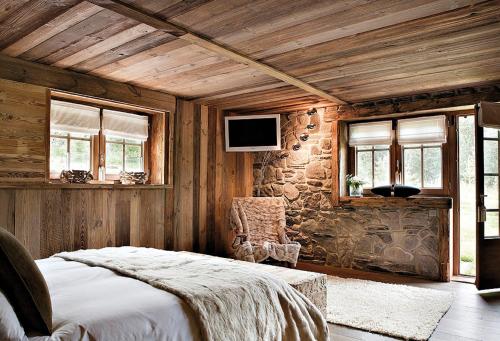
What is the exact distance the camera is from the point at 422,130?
487cm

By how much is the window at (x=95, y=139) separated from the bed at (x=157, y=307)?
1.73 metres

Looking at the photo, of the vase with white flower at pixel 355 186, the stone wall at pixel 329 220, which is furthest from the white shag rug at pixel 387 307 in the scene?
the vase with white flower at pixel 355 186

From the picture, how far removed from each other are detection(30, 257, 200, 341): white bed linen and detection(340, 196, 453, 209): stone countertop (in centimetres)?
360

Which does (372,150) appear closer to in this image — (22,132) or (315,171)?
(315,171)

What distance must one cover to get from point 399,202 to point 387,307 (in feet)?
5.34

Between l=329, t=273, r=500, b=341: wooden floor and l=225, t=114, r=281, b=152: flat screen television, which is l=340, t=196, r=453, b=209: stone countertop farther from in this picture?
l=225, t=114, r=281, b=152: flat screen television

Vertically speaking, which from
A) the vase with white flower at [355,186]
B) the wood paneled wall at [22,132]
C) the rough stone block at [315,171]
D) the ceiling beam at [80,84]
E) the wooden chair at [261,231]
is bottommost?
the wooden chair at [261,231]

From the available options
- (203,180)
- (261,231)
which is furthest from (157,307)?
(203,180)

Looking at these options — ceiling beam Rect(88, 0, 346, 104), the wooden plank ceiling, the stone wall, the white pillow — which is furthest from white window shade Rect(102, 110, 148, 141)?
the white pillow

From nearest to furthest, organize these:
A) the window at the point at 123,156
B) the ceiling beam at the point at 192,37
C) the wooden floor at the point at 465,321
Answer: the ceiling beam at the point at 192,37, the wooden floor at the point at 465,321, the window at the point at 123,156

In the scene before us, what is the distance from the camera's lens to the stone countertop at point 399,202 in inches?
181

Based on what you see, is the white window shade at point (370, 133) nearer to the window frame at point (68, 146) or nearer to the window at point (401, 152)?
the window at point (401, 152)

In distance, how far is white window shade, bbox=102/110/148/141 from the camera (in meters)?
4.33

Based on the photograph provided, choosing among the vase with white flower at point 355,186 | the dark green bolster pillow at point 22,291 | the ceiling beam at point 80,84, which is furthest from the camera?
the vase with white flower at point 355,186
